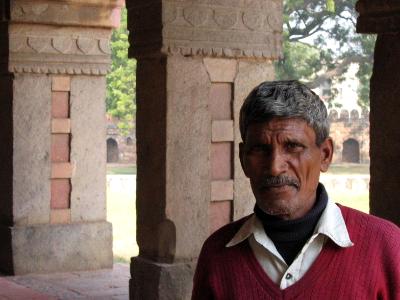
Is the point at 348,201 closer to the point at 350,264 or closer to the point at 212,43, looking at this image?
the point at 212,43

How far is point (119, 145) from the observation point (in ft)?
106

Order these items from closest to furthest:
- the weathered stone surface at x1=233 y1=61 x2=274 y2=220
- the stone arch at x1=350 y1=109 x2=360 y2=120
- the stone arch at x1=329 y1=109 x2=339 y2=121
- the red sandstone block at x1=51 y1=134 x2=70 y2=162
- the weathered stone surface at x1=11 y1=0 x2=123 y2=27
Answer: the weathered stone surface at x1=233 y1=61 x2=274 y2=220, the weathered stone surface at x1=11 y1=0 x2=123 y2=27, the red sandstone block at x1=51 y1=134 x2=70 y2=162, the stone arch at x1=329 y1=109 x2=339 y2=121, the stone arch at x1=350 y1=109 x2=360 y2=120

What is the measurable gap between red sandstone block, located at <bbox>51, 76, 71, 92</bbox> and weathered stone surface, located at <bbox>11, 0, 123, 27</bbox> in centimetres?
50

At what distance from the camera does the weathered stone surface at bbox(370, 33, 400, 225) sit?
12.6ft

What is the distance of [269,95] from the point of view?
1.89 meters

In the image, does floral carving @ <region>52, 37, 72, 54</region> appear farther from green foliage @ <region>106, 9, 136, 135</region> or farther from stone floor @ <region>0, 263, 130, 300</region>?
green foliage @ <region>106, 9, 136, 135</region>

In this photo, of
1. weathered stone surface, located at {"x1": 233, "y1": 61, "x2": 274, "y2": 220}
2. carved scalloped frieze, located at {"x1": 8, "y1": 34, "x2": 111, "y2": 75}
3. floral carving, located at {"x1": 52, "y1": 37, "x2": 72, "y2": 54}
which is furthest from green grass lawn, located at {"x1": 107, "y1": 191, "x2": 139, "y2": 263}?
weathered stone surface, located at {"x1": 233, "y1": 61, "x2": 274, "y2": 220}

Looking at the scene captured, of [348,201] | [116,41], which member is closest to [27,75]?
[348,201]

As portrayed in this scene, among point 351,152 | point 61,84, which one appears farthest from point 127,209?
point 351,152

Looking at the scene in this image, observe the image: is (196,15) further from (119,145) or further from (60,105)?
(119,145)

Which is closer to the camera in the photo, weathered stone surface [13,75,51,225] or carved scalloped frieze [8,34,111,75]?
carved scalloped frieze [8,34,111,75]

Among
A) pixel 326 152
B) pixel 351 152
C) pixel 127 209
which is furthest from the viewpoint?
pixel 351 152

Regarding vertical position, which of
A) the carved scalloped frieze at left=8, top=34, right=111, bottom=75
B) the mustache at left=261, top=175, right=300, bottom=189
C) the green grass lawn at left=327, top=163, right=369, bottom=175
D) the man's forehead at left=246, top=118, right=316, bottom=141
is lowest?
the green grass lawn at left=327, top=163, right=369, bottom=175

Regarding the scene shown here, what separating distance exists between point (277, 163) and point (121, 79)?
75.4ft
